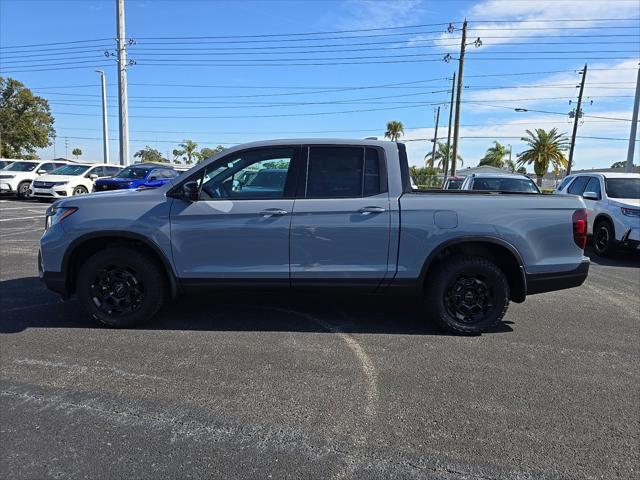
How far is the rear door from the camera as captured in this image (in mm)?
4508

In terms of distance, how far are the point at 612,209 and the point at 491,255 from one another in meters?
6.44

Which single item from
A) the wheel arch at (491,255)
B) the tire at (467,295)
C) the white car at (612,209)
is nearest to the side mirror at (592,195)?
the white car at (612,209)

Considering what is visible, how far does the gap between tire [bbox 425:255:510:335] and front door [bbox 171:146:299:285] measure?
59.4 inches

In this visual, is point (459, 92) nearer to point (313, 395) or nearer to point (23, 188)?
point (23, 188)

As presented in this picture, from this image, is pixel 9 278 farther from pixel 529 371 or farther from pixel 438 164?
pixel 438 164

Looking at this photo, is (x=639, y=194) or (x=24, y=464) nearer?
(x=24, y=464)

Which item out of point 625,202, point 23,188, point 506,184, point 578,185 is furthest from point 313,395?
point 23,188

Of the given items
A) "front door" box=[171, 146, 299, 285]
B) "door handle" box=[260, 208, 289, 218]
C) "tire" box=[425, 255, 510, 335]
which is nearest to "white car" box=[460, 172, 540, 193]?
"tire" box=[425, 255, 510, 335]

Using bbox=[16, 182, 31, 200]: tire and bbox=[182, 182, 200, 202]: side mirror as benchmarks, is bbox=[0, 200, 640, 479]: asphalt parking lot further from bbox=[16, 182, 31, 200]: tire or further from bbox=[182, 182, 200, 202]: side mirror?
bbox=[16, 182, 31, 200]: tire

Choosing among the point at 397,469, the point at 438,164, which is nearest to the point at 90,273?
the point at 397,469

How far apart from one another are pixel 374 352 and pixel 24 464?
268cm

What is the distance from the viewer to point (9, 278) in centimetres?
664

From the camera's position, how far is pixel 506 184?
11766mm

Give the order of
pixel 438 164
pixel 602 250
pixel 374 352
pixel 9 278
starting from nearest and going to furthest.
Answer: pixel 374 352, pixel 9 278, pixel 602 250, pixel 438 164
